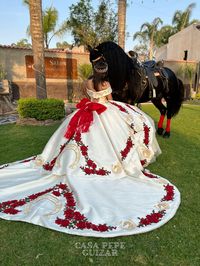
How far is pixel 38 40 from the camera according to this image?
21.9 ft

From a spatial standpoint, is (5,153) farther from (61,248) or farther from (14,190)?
(61,248)

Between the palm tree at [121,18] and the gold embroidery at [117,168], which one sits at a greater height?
the palm tree at [121,18]

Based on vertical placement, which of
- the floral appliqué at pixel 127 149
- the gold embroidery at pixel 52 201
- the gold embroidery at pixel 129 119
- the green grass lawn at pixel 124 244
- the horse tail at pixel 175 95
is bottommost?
the green grass lawn at pixel 124 244

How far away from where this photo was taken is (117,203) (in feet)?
7.89

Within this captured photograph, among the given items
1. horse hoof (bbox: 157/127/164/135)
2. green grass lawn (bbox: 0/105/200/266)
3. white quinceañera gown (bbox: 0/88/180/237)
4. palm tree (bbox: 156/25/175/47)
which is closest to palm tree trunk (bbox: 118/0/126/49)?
horse hoof (bbox: 157/127/164/135)

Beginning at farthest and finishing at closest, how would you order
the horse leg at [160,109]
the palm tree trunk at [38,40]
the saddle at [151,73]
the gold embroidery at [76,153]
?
1. the palm tree trunk at [38,40]
2. the horse leg at [160,109]
3. the saddle at [151,73]
4. the gold embroidery at [76,153]

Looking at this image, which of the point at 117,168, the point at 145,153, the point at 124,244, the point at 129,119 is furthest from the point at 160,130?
the point at 124,244

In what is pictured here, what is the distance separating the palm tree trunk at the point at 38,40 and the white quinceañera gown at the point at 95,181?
13.3 feet

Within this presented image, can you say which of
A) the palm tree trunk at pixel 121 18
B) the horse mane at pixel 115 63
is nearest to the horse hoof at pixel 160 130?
the horse mane at pixel 115 63

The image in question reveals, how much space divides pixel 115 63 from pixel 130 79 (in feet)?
1.88

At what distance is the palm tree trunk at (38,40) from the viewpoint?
Answer: 642 centimetres

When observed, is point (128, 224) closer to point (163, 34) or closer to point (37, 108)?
point (37, 108)

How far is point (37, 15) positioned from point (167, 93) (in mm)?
4349

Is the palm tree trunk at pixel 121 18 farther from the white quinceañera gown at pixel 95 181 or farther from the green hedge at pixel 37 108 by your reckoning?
the white quinceañera gown at pixel 95 181
